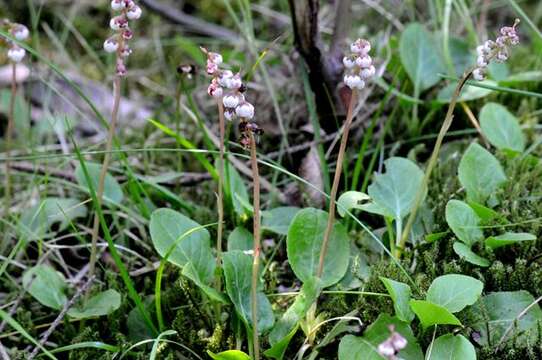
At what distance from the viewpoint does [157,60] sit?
3.17 metres

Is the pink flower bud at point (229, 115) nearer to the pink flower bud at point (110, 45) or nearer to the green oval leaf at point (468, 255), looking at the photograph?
the pink flower bud at point (110, 45)

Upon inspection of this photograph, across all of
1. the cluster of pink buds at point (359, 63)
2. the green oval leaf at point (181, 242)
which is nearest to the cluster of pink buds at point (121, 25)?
the green oval leaf at point (181, 242)

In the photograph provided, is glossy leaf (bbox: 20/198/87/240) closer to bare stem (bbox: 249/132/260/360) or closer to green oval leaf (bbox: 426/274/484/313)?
bare stem (bbox: 249/132/260/360)

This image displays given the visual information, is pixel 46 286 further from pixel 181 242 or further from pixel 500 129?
pixel 500 129

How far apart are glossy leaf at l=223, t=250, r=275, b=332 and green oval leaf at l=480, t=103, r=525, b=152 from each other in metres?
0.86

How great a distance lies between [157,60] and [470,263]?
6.42 ft

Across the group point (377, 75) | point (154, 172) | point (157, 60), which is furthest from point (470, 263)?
point (157, 60)

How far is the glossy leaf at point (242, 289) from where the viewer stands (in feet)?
5.00

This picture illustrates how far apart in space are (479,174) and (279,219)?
1.79 feet

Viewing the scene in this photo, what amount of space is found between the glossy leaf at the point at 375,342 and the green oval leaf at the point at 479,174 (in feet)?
1.60

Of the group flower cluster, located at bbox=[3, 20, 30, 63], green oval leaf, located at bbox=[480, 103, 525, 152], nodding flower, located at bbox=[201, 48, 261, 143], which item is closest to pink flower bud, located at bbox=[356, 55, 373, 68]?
nodding flower, located at bbox=[201, 48, 261, 143]

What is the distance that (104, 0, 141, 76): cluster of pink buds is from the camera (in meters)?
1.46

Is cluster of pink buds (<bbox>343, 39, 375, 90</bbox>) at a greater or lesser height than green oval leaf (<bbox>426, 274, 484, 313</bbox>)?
greater

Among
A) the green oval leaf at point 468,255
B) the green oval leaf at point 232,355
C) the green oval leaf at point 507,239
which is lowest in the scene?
the green oval leaf at point 232,355
